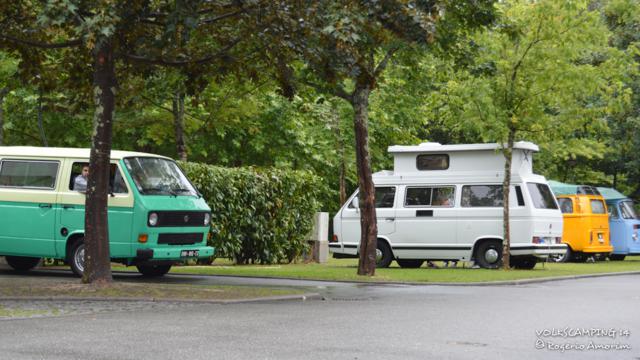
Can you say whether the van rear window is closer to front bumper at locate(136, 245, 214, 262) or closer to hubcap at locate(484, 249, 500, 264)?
hubcap at locate(484, 249, 500, 264)

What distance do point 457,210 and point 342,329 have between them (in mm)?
15156

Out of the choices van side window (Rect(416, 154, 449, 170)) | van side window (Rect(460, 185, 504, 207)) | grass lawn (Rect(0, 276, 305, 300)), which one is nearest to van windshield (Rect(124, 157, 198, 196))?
grass lawn (Rect(0, 276, 305, 300))

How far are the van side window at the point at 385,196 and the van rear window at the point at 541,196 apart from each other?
11.3 feet

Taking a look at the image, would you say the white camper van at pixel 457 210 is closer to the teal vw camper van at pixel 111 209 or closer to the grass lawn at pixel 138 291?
the teal vw camper van at pixel 111 209

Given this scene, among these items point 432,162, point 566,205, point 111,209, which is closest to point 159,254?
point 111,209

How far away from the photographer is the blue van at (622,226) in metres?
33.8

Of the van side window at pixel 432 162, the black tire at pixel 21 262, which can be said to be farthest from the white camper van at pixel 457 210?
the black tire at pixel 21 262

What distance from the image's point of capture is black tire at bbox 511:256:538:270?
26.4 m

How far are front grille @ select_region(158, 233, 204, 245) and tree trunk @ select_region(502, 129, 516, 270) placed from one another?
861 centimetres

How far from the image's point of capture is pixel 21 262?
2117cm

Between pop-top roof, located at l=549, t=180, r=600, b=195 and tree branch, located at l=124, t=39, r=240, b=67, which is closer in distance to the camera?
tree branch, located at l=124, t=39, r=240, b=67

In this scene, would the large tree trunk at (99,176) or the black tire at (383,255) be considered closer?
the large tree trunk at (99,176)

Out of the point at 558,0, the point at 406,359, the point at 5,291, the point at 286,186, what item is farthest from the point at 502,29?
the point at 406,359

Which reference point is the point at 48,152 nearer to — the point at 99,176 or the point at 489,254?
the point at 99,176
